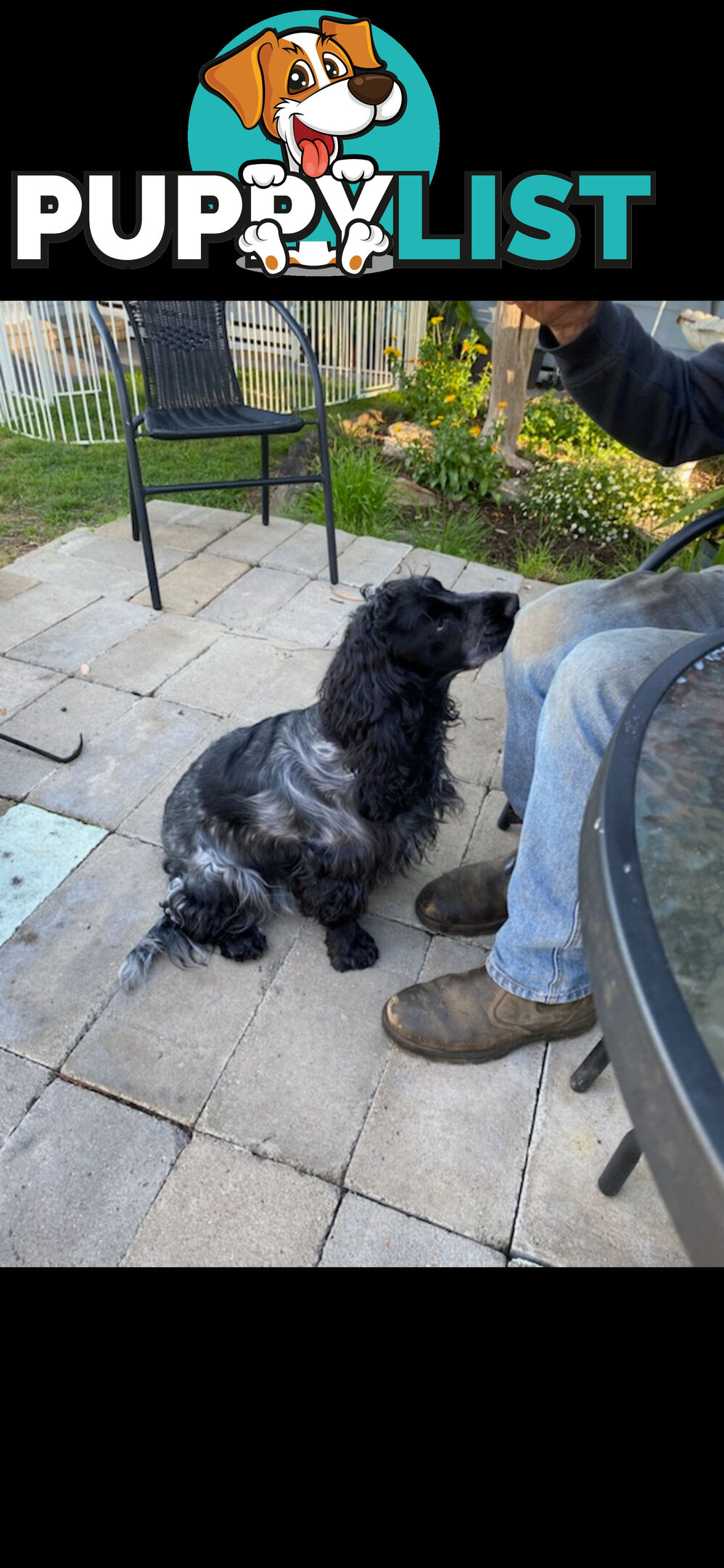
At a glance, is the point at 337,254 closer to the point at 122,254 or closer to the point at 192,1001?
the point at 122,254

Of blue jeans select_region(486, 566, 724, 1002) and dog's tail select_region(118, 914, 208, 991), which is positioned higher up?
blue jeans select_region(486, 566, 724, 1002)

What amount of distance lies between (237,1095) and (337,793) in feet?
2.22

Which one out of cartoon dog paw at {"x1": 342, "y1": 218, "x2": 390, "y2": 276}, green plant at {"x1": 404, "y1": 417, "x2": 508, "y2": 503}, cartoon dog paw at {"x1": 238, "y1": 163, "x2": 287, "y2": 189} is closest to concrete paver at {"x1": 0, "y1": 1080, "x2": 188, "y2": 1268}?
green plant at {"x1": 404, "y1": 417, "x2": 508, "y2": 503}

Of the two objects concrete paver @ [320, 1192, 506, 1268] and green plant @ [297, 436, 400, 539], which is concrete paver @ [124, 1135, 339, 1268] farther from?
green plant @ [297, 436, 400, 539]

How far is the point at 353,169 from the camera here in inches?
178

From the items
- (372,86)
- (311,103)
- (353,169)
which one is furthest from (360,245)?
(311,103)

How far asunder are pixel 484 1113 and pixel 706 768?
99cm

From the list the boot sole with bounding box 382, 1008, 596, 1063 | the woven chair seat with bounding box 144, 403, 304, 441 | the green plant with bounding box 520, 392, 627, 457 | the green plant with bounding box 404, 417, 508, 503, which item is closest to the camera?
the boot sole with bounding box 382, 1008, 596, 1063

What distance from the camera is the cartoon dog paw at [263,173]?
14.5ft

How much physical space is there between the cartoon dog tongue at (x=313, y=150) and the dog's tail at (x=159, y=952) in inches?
175

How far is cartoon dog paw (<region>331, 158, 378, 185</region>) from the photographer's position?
4.45 metres

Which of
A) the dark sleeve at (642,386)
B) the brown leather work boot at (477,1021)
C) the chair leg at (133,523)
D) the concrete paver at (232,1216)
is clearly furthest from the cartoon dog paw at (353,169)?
the concrete paver at (232,1216)

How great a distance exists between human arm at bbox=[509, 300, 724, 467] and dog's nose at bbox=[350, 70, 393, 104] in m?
3.78

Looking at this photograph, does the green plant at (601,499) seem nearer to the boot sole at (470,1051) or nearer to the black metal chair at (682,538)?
the black metal chair at (682,538)
